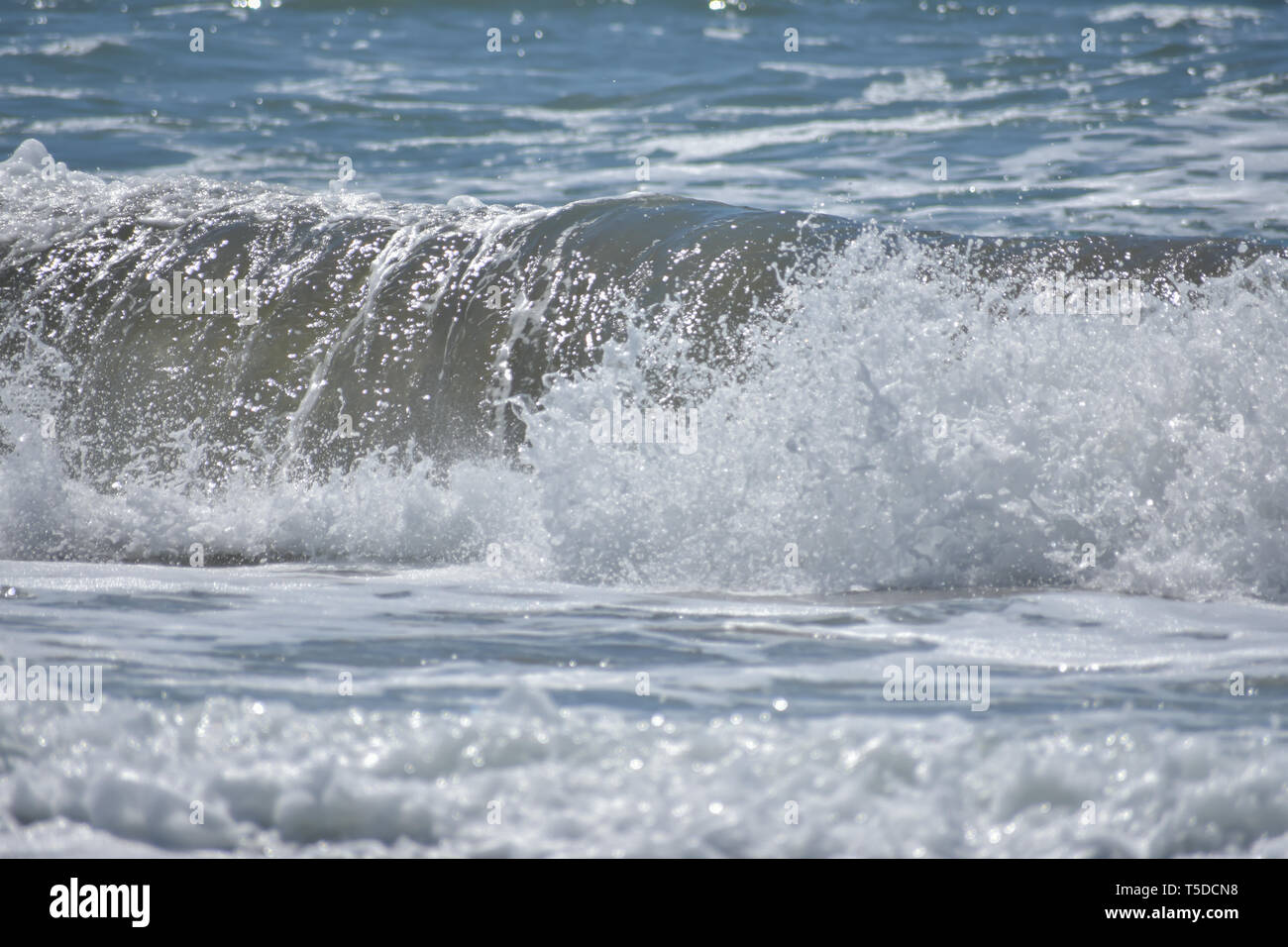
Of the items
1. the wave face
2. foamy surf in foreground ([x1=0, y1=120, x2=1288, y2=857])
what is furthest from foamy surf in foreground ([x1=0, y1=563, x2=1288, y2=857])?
the wave face

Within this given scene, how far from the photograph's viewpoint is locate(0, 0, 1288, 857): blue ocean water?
2.55 metres

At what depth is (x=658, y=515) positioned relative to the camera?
4887 millimetres

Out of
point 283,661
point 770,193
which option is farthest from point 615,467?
point 770,193

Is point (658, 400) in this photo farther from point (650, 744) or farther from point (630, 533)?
point (650, 744)

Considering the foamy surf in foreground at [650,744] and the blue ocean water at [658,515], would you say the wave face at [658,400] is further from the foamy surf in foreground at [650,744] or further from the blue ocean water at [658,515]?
the foamy surf in foreground at [650,744]

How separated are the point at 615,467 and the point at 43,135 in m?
8.84

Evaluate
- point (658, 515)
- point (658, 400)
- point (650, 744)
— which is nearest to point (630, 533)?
point (658, 515)

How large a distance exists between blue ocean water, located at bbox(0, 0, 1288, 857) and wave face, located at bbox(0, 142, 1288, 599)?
20 millimetres

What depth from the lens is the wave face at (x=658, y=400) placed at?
185 inches

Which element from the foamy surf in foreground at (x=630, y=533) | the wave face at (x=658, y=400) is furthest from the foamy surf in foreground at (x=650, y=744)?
the wave face at (x=658, y=400)

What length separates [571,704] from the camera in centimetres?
308

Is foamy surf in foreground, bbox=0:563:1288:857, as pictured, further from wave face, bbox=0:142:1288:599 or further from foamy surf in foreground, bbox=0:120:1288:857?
wave face, bbox=0:142:1288:599

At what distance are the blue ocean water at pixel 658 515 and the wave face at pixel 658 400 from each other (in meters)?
0.02
